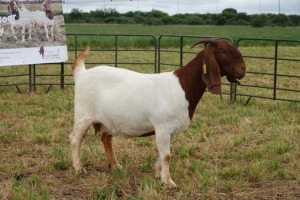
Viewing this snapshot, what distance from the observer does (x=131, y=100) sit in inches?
221

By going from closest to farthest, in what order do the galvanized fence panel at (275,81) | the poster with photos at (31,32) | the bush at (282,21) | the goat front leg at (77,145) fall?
the goat front leg at (77,145), the galvanized fence panel at (275,81), the poster with photos at (31,32), the bush at (282,21)

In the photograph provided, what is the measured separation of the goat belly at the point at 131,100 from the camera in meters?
5.43

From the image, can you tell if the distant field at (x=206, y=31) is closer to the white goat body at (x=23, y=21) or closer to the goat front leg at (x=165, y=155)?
the white goat body at (x=23, y=21)

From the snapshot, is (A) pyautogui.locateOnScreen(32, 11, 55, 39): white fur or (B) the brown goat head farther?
(A) pyautogui.locateOnScreen(32, 11, 55, 39): white fur

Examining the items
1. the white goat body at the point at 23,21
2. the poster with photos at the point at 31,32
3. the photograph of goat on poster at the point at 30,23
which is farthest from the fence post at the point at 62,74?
the white goat body at the point at 23,21

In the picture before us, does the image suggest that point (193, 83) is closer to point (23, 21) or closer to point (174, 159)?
point (174, 159)

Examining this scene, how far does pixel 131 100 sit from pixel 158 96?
334mm

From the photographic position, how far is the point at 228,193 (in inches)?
211

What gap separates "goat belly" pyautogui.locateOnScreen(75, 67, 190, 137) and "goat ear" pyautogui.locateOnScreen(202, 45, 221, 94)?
0.31 metres

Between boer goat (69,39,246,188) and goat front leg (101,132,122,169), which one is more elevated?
boer goat (69,39,246,188)

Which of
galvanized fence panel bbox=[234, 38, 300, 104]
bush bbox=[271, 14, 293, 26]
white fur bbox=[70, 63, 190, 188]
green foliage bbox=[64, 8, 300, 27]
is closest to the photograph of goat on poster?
galvanized fence panel bbox=[234, 38, 300, 104]

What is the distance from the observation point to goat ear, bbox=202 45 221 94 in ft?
17.5

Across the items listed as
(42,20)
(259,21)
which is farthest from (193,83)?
(259,21)

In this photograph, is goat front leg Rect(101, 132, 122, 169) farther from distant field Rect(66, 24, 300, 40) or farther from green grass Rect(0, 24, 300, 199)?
distant field Rect(66, 24, 300, 40)
